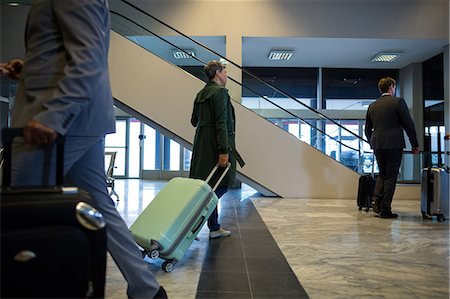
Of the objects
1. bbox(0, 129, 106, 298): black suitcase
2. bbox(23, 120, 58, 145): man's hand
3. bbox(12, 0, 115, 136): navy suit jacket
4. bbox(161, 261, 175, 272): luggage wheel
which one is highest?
bbox(12, 0, 115, 136): navy suit jacket

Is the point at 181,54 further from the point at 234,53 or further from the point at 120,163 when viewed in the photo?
the point at 120,163

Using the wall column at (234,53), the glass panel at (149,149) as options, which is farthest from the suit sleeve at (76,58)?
the glass panel at (149,149)

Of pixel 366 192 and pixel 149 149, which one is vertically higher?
pixel 149 149

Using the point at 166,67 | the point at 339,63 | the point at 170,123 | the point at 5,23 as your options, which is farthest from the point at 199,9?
the point at 339,63

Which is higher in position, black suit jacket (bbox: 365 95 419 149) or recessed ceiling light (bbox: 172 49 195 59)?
recessed ceiling light (bbox: 172 49 195 59)

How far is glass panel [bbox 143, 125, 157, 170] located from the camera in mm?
12250

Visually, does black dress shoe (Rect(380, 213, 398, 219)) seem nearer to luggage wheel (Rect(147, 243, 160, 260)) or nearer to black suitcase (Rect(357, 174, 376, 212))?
black suitcase (Rect(357, 174, 376, 212))

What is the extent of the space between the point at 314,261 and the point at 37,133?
2.11 m

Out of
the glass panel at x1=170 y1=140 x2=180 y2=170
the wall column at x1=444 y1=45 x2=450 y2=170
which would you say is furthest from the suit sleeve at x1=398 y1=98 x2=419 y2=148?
the glass panel at x1=170 y1=140 x2=180 y2=170

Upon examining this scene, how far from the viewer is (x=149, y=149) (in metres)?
12.3

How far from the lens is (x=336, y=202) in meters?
5.84

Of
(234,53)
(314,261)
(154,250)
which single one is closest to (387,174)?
(314,261)

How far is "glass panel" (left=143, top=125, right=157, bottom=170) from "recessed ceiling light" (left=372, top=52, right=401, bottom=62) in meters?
7.13

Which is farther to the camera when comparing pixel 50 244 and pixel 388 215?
pixel 388 215
